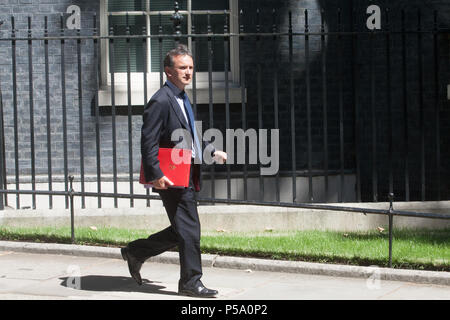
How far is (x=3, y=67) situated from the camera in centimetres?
1105

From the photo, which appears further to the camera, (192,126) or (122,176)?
(122,176)

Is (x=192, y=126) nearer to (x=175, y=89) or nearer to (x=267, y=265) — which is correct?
(x=175, y=89)

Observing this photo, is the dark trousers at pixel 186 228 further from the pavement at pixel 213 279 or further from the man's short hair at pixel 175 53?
the man's short hair at pixel 175 53

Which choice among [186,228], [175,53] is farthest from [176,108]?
[186,228]

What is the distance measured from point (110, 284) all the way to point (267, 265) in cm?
142

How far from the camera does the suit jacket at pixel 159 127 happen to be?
627cm

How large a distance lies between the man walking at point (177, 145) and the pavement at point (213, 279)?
0.24 meters

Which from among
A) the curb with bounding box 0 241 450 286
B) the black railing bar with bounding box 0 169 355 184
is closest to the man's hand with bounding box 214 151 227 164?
the curb with bounding box 0 241 450 286

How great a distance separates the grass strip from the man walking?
5.26ft

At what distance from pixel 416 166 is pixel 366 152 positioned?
0.69 m

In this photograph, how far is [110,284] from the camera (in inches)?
272

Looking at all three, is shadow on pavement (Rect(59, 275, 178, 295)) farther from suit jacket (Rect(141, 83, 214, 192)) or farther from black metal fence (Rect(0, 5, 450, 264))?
black metal fence (Rect(0, 5, 450, 264))

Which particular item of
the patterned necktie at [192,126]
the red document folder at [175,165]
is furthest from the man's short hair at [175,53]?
the red document folder at [175,165]

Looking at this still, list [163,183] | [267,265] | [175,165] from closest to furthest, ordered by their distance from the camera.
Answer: [163,183] < [175,165] < [267,265]
